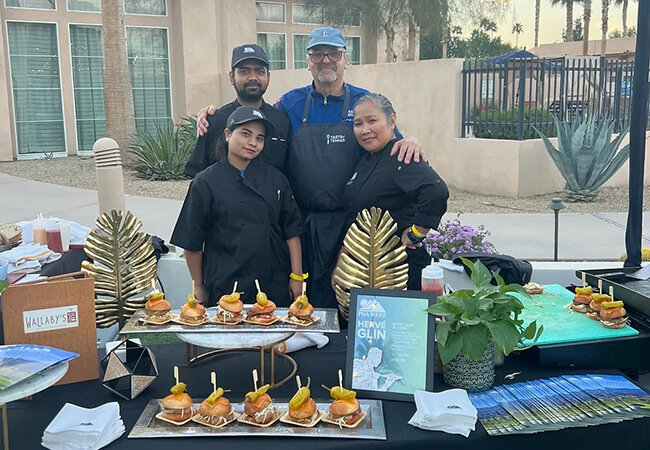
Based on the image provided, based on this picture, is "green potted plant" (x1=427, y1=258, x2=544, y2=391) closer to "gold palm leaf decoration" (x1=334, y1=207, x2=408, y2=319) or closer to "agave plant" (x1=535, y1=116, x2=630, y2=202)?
"gold palm leaf decoration" (x1=334, y1=207, x2=408, y2=319)

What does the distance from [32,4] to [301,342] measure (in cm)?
1335

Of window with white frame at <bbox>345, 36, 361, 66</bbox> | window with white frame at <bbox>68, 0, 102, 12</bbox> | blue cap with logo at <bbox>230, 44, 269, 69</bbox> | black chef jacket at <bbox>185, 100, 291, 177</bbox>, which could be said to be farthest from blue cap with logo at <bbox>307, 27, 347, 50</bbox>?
window with white frame at <bbox>345, 36, 361, 66</bbox>

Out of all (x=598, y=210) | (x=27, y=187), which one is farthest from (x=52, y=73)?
(x=598, y=210)

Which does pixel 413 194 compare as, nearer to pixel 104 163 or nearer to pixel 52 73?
Result: pixel 104 163

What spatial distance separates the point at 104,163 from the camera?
5215mm

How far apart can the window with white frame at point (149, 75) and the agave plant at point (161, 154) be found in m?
3.76

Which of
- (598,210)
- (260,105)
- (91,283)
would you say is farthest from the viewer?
(598,210)

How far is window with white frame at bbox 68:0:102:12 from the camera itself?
13.8 m

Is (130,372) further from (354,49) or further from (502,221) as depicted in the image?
(354,49)

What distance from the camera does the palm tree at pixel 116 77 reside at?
1080 centimetres

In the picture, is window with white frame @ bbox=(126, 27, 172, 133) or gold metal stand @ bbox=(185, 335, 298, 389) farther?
window with white frame @ bbox=(126, 27, 172, 133)

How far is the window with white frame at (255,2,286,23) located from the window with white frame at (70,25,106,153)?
3.95 meters

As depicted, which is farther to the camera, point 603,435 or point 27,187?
point 27,187

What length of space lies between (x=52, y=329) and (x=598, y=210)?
8.16 meters
